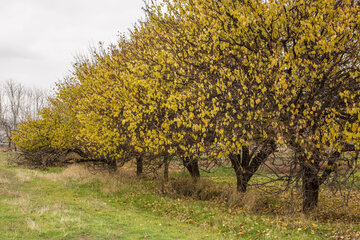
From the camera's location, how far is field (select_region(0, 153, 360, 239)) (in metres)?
9.59

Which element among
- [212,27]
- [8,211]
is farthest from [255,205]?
[8,211]

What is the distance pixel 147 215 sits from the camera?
1299cm

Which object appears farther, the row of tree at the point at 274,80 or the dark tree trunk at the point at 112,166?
the dark tree trunk at the point at 112,166

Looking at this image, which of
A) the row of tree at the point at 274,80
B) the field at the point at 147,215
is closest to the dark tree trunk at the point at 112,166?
the field at the point at 147,215

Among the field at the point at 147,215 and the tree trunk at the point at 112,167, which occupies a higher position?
the tree trunk at the point at 112,167

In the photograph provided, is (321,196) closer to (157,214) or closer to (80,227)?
(157,214)

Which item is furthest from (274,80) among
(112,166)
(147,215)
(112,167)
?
(112,166)

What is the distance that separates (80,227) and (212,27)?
8.67 metres

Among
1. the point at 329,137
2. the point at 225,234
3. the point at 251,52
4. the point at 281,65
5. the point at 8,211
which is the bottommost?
the point at 225,234

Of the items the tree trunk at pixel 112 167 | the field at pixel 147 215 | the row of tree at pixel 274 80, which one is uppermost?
the row of tree at pixel 274 80

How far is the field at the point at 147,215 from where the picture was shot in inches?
378

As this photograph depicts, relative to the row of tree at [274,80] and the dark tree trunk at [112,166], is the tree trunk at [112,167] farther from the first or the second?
the row of tree at [274,80]

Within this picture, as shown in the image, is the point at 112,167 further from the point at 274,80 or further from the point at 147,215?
the point at 274,80

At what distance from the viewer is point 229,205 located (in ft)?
48.8
